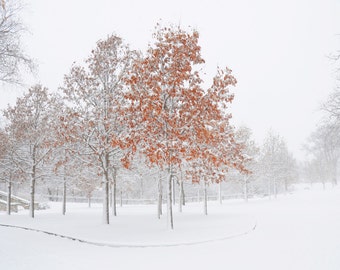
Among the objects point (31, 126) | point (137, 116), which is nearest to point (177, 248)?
point (137, 116)

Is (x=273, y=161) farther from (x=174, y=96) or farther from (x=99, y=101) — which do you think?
(x=174, y=96)

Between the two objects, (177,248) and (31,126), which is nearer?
(177,248)

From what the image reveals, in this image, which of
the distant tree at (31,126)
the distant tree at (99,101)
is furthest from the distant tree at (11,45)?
the distant tree at (31,126)

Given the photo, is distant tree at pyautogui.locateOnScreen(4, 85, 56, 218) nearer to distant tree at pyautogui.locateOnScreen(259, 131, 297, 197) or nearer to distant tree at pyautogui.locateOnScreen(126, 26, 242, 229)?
distant tree at pyautogui.locateOnScreen(126, 26, 242, 229)

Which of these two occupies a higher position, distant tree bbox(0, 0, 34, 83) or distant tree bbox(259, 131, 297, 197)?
distant tree bbox(0, 0, 34, 83)

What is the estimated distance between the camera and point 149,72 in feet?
43.4

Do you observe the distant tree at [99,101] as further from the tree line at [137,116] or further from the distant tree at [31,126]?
the distant tree at [31,126]

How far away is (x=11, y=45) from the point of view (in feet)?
31.3

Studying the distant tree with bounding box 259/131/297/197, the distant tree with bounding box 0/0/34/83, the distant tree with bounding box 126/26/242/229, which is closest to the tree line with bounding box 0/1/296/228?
the distant tree with bounding box 126/26/242/229

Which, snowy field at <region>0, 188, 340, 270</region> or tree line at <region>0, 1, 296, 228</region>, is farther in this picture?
tree line at <region>0, 1, 296, 228</region>

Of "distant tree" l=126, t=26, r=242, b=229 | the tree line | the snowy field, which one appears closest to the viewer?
the snowy field

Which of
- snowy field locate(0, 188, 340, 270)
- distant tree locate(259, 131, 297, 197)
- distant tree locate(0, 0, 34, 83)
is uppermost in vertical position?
distant tree locate(0, 0, 34, 83)

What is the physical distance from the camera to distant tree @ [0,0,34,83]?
9328 mm

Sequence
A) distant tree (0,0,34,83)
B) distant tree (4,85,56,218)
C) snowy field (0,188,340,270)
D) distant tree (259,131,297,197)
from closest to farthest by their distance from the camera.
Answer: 1. snowy field (0,188,340,270)
2. distant tree (0,0,34,83)
3. distant tree (4,85,56,218)
4. distant tree (259,131,297,197)
